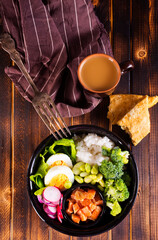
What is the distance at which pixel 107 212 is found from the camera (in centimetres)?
153

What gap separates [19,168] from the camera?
1693mm

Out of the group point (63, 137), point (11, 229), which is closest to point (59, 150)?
point (63, 137)

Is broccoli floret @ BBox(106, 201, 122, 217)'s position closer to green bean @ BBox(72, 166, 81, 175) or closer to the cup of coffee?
green bean @ BBox(72, 166, 81, 175)

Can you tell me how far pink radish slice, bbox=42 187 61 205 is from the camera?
1.42 meters

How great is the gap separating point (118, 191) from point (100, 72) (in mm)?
613

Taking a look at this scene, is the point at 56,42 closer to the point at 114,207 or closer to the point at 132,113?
the point at 132,113

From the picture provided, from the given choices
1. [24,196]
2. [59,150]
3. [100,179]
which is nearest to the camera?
[100,179]

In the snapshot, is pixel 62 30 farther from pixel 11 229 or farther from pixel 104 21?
pixel 11 229

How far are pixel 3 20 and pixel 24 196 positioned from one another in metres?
1.01

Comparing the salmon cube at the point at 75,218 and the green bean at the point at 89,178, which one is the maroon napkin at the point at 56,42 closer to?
the green bean at the point at 89,178

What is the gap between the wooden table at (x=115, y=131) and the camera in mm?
1645

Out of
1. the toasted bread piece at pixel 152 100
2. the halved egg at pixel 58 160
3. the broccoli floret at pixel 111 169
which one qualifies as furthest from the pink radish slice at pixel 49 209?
the toasted bread piece at pixel 152 100

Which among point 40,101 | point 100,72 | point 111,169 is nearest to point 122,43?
point 100,72

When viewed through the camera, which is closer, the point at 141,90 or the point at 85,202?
the point at 85,202
